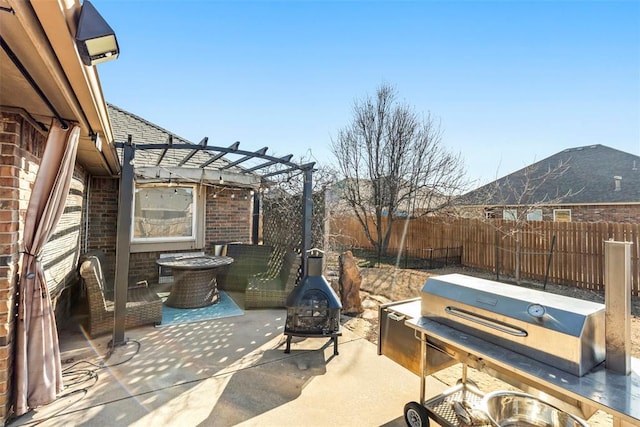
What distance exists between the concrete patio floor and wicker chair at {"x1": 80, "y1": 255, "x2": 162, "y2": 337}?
0.19 meters

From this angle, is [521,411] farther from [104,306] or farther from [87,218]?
[87,218]

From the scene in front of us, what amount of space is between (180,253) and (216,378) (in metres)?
4.47

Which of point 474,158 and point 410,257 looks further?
point 410,257

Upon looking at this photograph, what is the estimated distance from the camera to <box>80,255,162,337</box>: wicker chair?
398 cm

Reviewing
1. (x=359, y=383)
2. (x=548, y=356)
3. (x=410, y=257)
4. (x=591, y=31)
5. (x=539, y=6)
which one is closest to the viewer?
(x=548, y=356)

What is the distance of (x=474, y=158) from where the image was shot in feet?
39.9

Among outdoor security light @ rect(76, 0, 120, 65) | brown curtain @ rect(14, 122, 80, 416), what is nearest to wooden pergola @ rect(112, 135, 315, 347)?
brown curtain @ rect(14, 122, 80, 416)

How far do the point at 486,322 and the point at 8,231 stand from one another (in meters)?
A: 3.76

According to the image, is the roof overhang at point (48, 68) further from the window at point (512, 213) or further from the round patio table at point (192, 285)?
the window at point (512, 213)

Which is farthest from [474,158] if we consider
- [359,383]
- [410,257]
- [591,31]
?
[359,383]

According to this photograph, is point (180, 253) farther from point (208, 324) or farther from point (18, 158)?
point (18, 158)

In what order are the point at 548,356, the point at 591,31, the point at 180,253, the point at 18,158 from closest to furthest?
the point at 548,356 < the point at 18,158 < the point at 591,31 < the point at 180,253

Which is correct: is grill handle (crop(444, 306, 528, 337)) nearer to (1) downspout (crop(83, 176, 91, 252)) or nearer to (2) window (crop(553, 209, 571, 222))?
(1) downspout (crop(83, 176, 91, 252))

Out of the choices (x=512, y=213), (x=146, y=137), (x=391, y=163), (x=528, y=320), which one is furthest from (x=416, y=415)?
(x=391, y=163)
